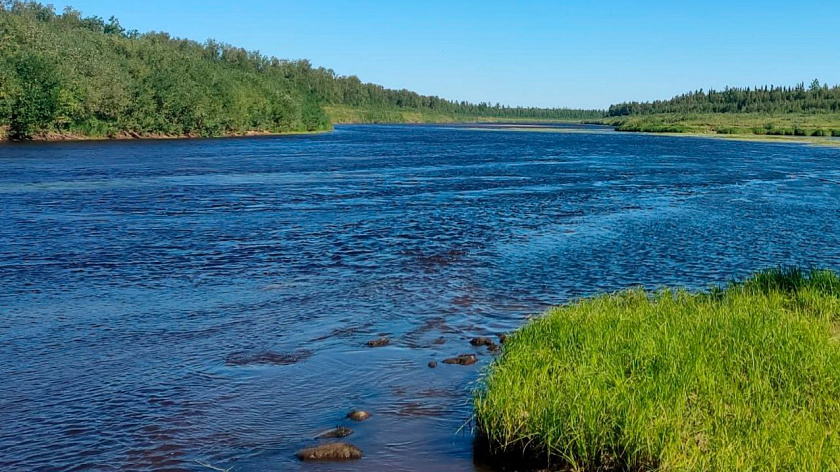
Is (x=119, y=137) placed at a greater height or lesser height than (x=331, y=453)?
greater

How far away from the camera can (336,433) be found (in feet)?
39.4

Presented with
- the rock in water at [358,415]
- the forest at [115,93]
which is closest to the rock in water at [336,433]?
the rock in water at [358,415]

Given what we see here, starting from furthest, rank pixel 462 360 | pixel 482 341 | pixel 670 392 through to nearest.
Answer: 1. pixel 482 341
2. pixel 462 360
3. pixel 670 392

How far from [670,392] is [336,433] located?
17.1 feet

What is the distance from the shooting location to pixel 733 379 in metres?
11.6

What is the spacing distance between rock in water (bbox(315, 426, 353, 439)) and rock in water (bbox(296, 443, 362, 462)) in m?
0.64

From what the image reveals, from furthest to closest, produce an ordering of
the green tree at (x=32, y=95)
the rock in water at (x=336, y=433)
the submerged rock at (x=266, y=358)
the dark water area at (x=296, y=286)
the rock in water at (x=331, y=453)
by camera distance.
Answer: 1. the green tree at (x=32, y=95)
2. the submerged rock at (x=266, y=358)
3. the dark water area at (x=296, y=286)
4. the rock in water at (x=336, y=433)
5. the rock in water at (x=331, y=453)

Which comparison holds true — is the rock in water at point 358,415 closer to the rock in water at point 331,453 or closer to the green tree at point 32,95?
the rock in water at point 331,453

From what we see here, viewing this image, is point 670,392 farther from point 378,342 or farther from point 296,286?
point 296,286

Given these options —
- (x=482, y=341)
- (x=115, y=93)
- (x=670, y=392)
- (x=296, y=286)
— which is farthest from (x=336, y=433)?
(x=115, y=93)

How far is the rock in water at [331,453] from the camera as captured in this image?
1108 cm

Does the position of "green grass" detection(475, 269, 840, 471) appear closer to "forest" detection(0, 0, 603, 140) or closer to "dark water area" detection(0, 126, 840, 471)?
"dark water area" detection(0, 126, 840, 471)

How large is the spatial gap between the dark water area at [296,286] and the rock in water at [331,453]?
0.69 feet

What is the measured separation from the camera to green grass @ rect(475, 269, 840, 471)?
9.55m
